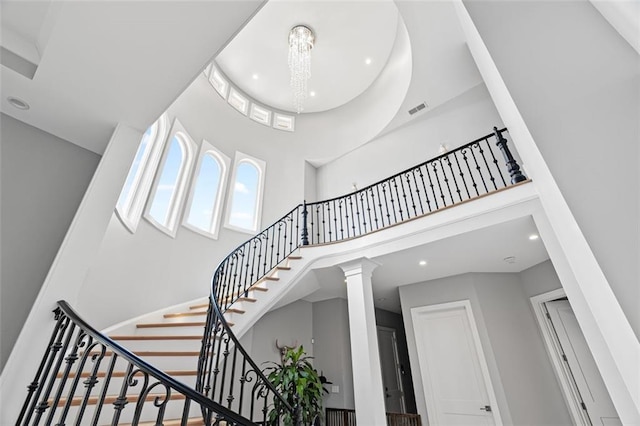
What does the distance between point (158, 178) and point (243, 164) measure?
230cm

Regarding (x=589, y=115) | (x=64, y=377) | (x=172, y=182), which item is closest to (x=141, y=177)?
(x=172, y=182)

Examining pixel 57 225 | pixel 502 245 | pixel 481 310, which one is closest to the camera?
pixel 57 225

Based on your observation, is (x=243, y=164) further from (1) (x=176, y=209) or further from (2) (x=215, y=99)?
(1) (x=176, y=209)

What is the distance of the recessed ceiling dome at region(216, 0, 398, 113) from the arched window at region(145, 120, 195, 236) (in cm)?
248

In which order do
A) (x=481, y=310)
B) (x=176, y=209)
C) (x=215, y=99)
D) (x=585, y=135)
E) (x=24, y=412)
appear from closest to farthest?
(x=585, y=135), (x=24, y=412), (x=481, y=310), (x=176, y=209), (x=215, y=99)

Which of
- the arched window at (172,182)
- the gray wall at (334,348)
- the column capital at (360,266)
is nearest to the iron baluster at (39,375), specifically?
the arched window at (172,182)

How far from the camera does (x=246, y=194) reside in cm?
661

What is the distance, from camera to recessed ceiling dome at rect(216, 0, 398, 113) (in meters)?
5.78

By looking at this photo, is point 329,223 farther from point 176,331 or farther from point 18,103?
point 18,103

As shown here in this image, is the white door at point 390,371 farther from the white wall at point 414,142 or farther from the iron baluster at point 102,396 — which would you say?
the iron baluster at point 102,396

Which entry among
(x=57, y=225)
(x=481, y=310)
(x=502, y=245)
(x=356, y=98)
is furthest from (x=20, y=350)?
(x=356, y=98)

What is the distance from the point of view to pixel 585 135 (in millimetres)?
704

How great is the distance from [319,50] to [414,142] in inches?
116

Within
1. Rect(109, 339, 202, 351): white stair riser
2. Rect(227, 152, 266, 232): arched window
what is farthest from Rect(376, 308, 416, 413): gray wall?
Rect(109, 339, 202, 351): white stair riser
